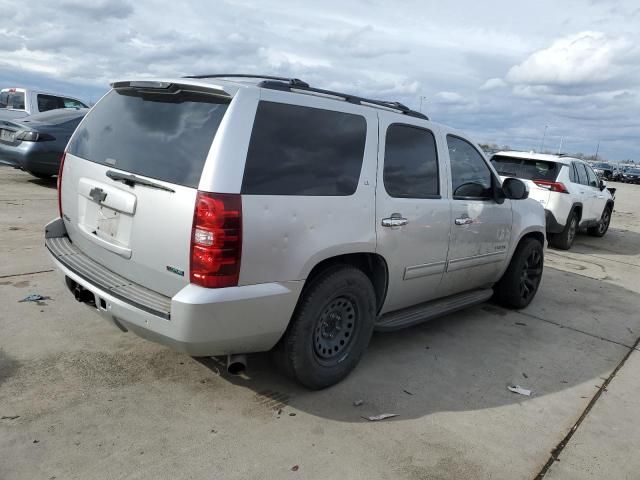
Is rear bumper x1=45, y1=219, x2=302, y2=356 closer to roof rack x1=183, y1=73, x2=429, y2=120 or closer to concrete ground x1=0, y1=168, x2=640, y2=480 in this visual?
concrete ground x1=0, y1=168, x2=640, y2=480

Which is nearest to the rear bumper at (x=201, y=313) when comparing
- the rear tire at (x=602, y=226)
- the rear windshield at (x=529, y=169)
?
the rear windshield at (x=529, y=169)

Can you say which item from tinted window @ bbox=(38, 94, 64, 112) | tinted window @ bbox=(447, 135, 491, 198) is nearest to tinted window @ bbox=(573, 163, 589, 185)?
tinted window @ bbox=(447, 135, 491, 198)

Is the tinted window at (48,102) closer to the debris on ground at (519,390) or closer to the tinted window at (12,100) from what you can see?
the tinted window at (12,100)

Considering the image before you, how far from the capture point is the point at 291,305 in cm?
306

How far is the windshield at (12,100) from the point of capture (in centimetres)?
1334

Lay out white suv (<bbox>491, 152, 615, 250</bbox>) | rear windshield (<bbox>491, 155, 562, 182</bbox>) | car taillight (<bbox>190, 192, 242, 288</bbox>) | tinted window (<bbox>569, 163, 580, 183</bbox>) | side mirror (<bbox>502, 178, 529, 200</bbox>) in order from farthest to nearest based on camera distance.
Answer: tinted window (<bbox>569, 163, 580, 183</bbox>) < rear windshield (<bbox>491, 155, 562, 182</bbox>) < white suv (<bbox>491, 152, 615, 250</bbox>) < side mirror (<bbox>502, 178, 529, 200</bbox>) < car taillight (<bbox>190, 192, 242, 288</bbox>)

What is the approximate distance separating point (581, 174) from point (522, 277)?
5.85 metres

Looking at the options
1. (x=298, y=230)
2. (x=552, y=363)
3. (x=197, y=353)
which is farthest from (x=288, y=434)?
(x=552, y=363)

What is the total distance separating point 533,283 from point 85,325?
454cm

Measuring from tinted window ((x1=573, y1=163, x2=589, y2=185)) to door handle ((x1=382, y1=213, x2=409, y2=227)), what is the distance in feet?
25.1

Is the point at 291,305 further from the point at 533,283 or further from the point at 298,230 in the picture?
the point at 533,283

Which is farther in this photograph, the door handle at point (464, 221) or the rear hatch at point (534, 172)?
the rear hatch at point (534, 172)

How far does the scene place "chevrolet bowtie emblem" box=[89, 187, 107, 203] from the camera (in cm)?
318

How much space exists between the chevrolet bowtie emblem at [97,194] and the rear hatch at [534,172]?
7652mm
